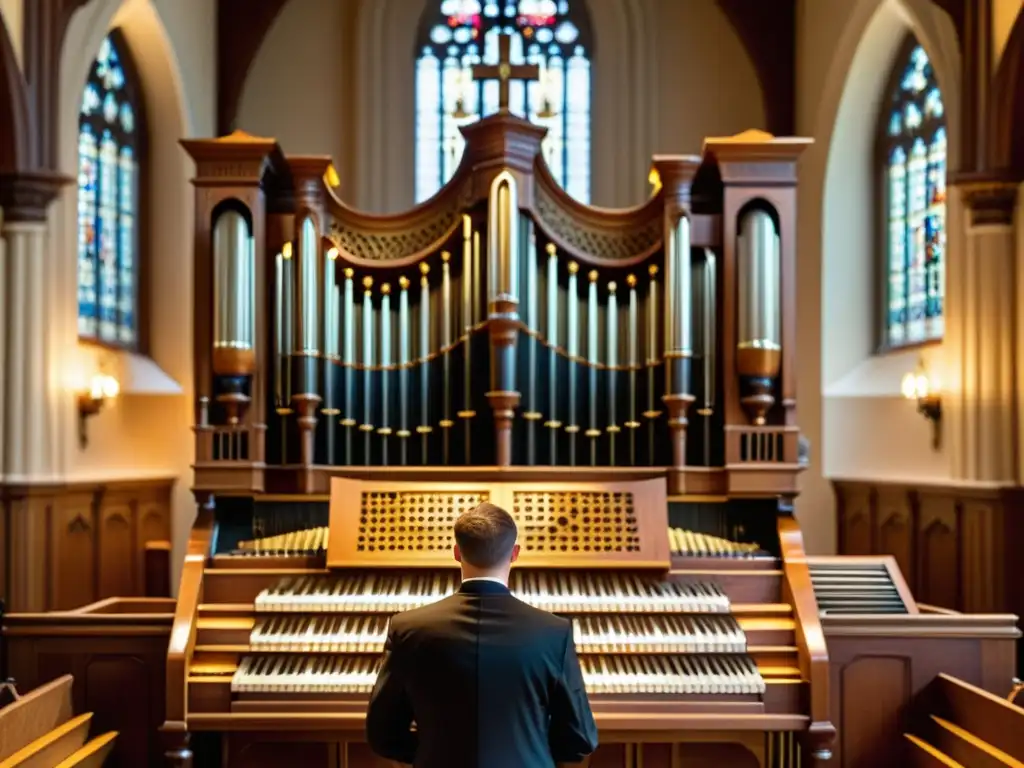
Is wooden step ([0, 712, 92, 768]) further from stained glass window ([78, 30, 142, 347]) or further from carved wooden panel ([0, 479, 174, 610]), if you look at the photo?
stained glass window ([78, 30, 142, 347])

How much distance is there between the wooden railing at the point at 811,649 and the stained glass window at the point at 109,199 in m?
6.64

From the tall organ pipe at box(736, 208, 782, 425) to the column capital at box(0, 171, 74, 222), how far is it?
5.29 m

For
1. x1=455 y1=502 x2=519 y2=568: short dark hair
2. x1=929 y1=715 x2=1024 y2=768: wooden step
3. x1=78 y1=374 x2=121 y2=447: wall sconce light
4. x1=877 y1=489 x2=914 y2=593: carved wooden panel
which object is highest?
x1=78 y1=374 x2=121 y2=447: wall sconce light

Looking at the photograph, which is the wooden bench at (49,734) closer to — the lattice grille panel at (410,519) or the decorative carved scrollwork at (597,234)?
the lattice grille panel at (410,519)

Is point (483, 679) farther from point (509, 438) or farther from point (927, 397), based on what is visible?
point (927, 397)

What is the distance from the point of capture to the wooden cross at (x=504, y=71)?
5.77 m

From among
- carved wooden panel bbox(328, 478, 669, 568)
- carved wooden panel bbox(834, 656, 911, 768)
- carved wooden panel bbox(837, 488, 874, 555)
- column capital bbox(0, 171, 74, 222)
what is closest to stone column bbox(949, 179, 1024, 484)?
carved wooden panel bbox(837, 488, 874, 555)

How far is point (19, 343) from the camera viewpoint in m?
8.15

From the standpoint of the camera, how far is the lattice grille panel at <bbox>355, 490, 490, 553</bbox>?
17.2ft

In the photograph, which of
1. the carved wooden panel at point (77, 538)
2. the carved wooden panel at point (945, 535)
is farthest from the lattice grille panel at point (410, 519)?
the carved wooden panel at point (945, 535)

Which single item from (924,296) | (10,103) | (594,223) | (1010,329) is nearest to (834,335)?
(924,296)

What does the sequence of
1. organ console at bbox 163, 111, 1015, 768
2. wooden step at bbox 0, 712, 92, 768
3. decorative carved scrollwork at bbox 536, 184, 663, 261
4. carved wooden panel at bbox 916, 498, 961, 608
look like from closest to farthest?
wooden step at bbox 0, 712, 92, 768 < organ console at bbox 163, 111, 1015, 768 < decorative carved scrollwork at bbox 536, 184, 663, 261 < carved wooden panel at bbox 916, 498, 961, 608

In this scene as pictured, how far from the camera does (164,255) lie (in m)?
10.8

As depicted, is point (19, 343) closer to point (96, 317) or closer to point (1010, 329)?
point (96, 317)
